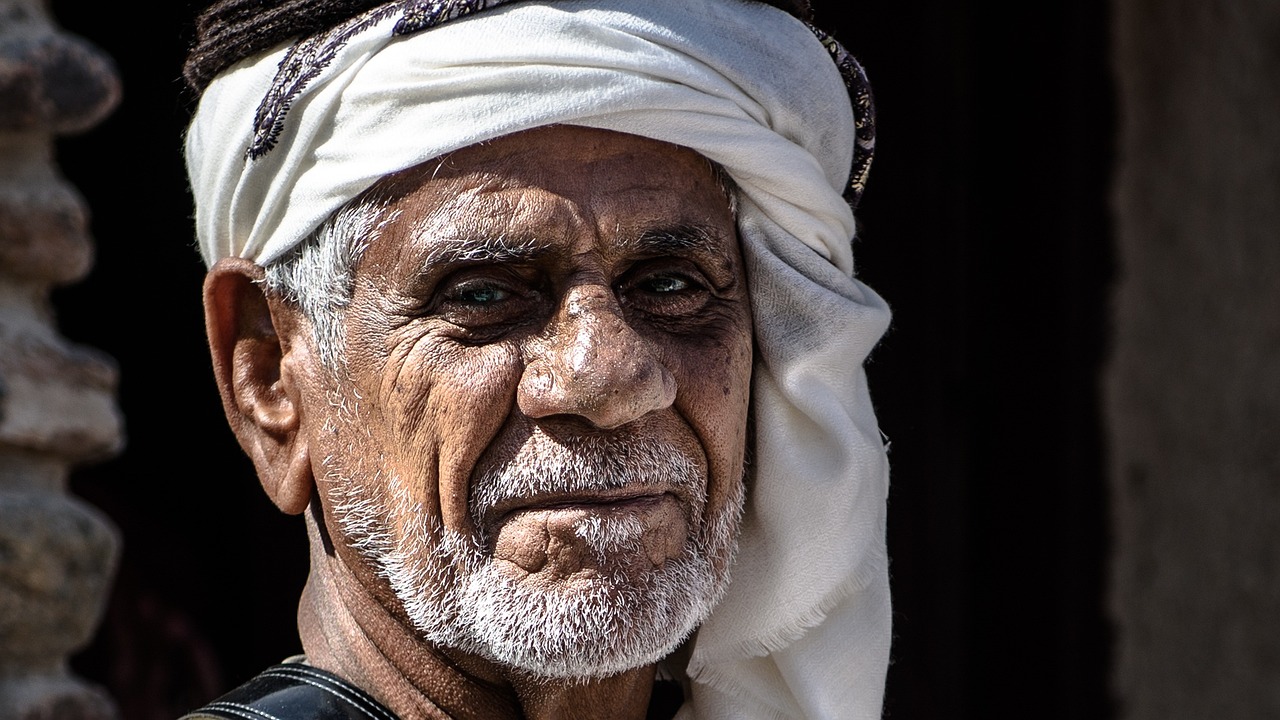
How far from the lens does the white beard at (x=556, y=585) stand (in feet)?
6.21

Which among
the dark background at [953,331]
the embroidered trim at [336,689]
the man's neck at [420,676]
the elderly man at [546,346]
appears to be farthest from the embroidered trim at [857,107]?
the dark background at [953,331]

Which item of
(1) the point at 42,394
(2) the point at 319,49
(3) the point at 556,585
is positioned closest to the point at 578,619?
(3) the point at 556,585

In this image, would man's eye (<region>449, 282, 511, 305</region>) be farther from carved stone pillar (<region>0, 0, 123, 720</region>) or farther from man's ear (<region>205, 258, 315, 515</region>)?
carved stone pillar (<region>0, 0, 123, 720</region>)

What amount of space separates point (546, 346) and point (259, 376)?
446 millimetres

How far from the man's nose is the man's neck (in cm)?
38

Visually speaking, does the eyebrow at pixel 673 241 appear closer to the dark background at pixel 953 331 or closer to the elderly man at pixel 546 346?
the elderly man at pixel 546 346

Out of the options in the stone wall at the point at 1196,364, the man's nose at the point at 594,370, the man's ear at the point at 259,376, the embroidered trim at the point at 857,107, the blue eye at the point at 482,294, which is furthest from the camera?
the stone wall at the point at 1196,364

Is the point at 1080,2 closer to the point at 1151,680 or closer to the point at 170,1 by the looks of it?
the point at 1151,680

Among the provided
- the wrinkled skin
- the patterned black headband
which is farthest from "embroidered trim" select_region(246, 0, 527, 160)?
the wrinkled skin

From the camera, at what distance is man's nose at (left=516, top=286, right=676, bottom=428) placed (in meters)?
1.86

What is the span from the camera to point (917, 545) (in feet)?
13.9

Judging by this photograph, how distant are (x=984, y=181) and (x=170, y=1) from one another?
2121 mm

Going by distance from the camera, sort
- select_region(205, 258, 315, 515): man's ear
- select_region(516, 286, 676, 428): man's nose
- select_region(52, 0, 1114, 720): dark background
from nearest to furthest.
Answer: select_region(516, 286, 676, 428): man's nose < select_region(205, 258, 315, 515): man's ear < select_region(52, 0, 1114, 720): dark background

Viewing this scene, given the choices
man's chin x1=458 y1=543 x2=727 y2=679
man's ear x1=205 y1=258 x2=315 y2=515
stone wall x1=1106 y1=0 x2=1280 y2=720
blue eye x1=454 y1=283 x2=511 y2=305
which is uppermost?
blue eye x1=454 y1=283 x2=511 y2=305
